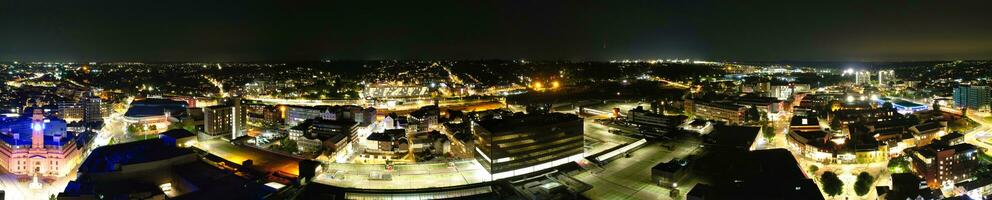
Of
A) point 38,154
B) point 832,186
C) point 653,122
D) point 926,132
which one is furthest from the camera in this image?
point 653,122

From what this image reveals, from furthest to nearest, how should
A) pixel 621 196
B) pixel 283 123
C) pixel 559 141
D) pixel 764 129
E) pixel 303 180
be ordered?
1. pixel 283 123
2. pixel 764 129
3. pixel 559 141
4. pixel 303 180
5. pixel 621 196

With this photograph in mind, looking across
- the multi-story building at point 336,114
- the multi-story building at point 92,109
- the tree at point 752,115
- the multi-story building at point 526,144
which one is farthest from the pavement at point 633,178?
the multi-story building at point 92,109

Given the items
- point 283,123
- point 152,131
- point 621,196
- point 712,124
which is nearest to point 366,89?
point 283,123

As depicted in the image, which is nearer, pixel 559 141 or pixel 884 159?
pixel 559 141

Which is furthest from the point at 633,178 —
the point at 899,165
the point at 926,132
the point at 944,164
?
the point at 926,132

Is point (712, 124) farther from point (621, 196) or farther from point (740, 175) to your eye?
point (621, 196)

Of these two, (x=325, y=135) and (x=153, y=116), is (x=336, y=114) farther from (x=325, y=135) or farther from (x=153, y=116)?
(x=153, y=116)
